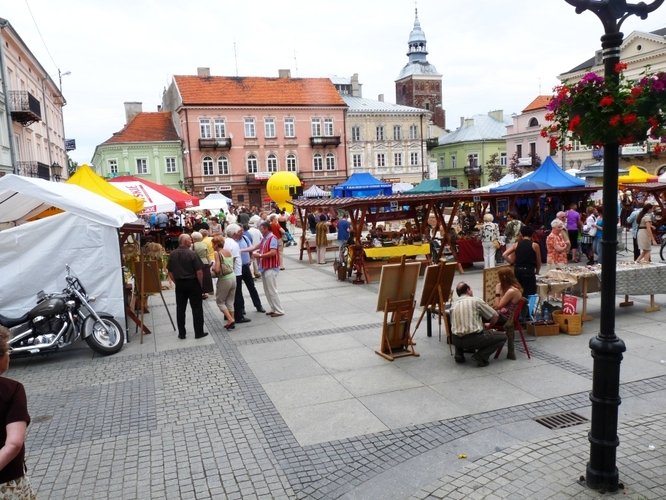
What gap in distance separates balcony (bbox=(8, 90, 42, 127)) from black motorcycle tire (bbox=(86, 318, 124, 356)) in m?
22.9

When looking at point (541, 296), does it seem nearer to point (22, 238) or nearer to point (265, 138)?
point (22, 238)

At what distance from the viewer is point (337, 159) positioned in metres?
57.8

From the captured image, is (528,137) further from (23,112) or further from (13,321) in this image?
(13,321)

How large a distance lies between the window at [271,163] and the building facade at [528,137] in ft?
77.4

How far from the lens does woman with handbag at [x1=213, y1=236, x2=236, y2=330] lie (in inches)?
385

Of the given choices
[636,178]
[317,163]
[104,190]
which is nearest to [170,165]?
[317,163]

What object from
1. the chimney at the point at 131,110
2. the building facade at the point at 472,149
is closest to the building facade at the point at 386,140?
the building facade at the point at 472,149

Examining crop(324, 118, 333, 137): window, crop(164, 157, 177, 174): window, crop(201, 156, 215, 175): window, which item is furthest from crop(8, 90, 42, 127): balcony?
crop(324, 118, 333, 137): window

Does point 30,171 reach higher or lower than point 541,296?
higher

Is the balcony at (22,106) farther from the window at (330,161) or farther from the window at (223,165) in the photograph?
the window at (330,161)

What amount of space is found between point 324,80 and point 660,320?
172 feet

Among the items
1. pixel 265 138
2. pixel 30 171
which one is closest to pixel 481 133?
pixel 265 138

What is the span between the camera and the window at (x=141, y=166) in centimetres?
5416

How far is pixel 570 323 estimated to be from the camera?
336 inches
